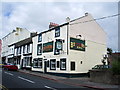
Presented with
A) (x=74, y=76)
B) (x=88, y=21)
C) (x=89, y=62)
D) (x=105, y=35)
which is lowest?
(x=74, y=76)

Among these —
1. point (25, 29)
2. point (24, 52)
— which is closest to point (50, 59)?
point (24, 52)

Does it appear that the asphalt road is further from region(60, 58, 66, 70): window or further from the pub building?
the pub building

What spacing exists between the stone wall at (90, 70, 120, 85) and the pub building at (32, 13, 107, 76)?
462 centimetres

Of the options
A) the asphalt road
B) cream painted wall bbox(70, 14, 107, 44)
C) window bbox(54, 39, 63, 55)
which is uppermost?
cream painted wall bbox(70, 14, 107, 44)

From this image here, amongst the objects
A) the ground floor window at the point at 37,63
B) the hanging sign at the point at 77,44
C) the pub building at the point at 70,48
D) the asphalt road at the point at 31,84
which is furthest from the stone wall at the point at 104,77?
the ground floor window at the point at 37,63

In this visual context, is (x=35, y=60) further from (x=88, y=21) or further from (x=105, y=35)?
(x=105, y=35)

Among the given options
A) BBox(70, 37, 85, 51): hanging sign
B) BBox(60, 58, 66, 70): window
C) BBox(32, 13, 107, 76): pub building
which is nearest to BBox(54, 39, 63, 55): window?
BBox(32, 13, 107, 76): pub building

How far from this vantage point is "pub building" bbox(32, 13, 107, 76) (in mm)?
20984

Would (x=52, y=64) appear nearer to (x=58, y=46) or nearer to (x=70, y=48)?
(x=58, y=46)

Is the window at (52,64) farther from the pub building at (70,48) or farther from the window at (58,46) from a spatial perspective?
the window at (58,46)

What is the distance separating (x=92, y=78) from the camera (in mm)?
16422

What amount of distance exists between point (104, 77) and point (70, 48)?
6.90 m

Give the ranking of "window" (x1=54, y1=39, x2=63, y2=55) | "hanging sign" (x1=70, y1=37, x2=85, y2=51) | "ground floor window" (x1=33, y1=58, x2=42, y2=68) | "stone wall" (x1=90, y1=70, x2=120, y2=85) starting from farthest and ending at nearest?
"ground floor window" (x1=33, y1=58, x2=42, y2=68) → "window" (x1=54, y1=39, x2=63, y2=55) → "hanging sign" (x1=70, y1=37, x2=85, y2=51) → "stone wall" (x1=90, y1=70, x2=120, y2=85)

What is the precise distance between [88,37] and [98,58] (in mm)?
4279
